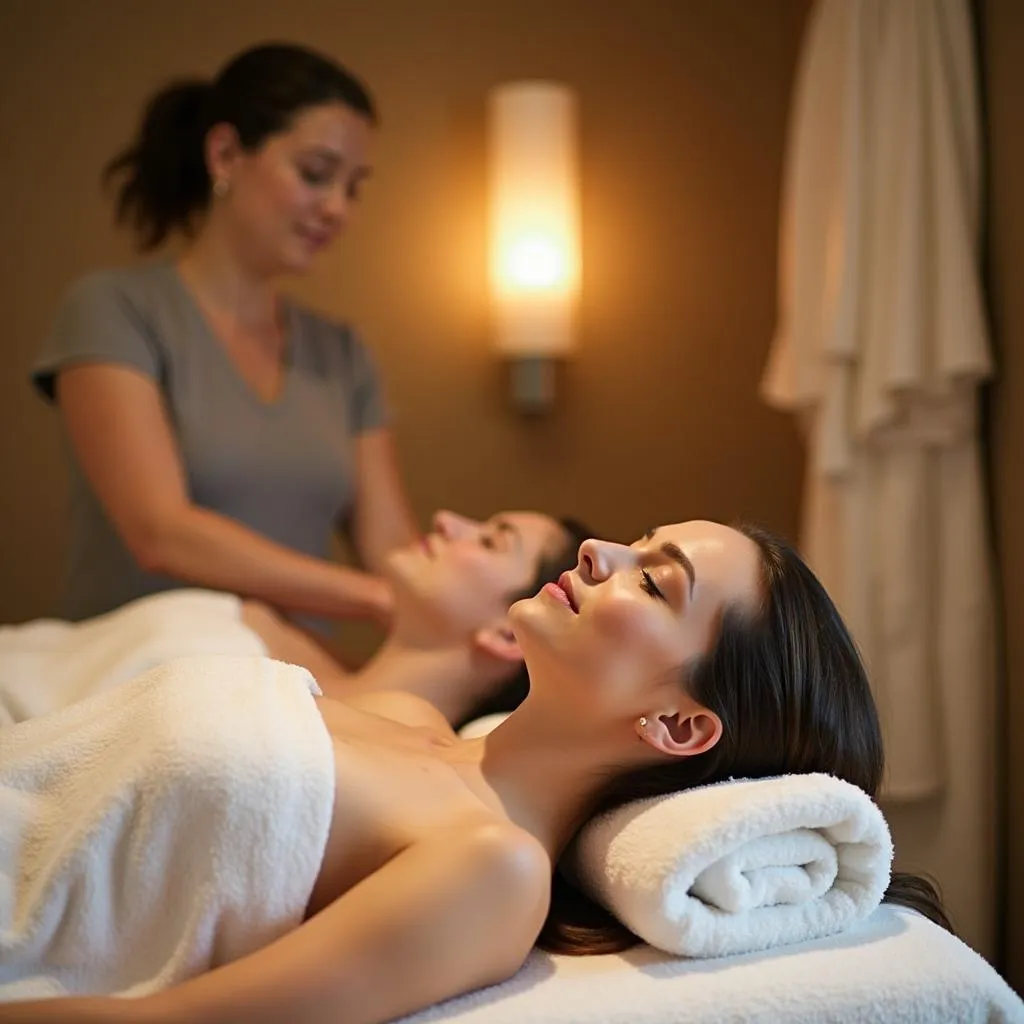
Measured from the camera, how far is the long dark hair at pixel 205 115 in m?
2.19

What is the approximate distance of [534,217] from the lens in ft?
9.00

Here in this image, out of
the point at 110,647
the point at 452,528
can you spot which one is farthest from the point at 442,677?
the point at 110,647

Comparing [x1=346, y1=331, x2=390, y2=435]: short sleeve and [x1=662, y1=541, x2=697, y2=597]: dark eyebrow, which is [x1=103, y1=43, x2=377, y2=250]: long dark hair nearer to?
[x1=346, y1=331, x2=390, y2=435]: short sleeve

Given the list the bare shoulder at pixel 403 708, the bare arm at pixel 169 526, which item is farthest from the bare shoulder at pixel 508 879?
the bare arm at pixel 169 526

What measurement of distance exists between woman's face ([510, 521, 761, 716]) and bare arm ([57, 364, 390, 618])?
799 millimetres

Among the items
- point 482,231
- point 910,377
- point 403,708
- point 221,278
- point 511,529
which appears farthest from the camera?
point 482,231

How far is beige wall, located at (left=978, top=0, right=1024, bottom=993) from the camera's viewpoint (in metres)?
2.16

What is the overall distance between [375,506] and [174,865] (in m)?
1.39

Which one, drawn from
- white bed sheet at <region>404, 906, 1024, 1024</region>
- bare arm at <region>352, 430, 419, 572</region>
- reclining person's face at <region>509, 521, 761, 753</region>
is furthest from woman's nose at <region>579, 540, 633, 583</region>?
bare arm at <region>352, 430, 419, 572</region>

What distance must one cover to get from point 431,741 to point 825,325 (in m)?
1.25

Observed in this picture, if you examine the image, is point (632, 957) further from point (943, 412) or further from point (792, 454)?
point (792, 454)

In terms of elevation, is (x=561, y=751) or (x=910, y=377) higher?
(x=910, y=377)

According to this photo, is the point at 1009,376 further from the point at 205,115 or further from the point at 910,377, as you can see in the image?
the point at 205,115

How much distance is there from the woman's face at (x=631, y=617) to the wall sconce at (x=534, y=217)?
61.3 inches
